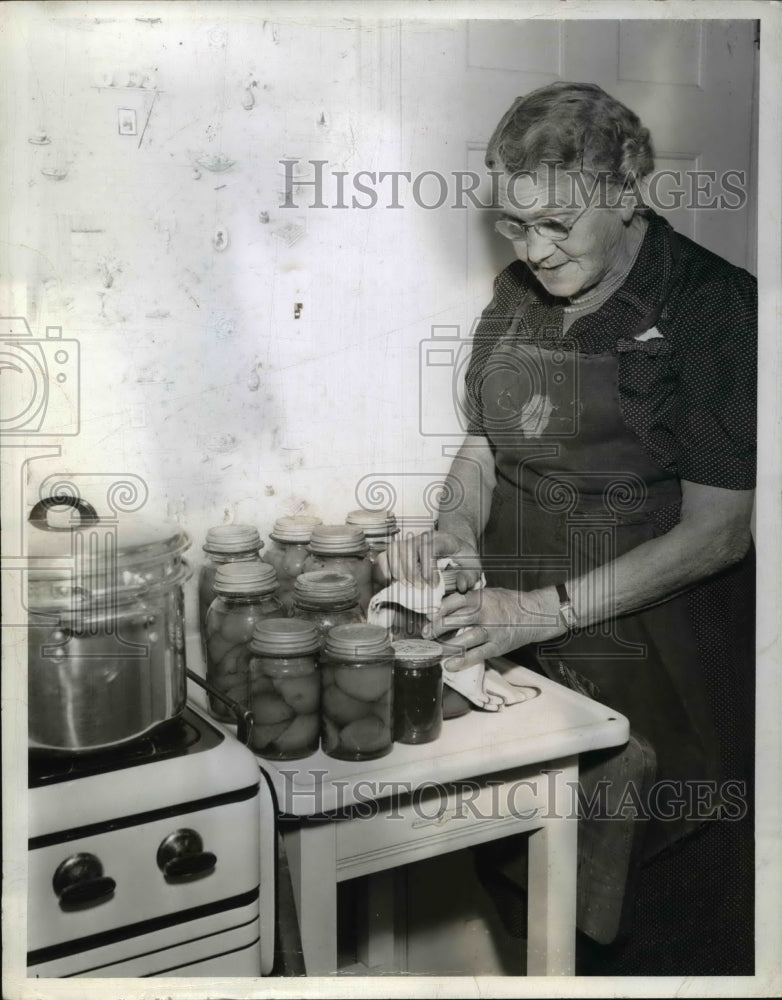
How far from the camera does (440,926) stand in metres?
1.05

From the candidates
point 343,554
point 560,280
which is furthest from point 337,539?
point 560,280

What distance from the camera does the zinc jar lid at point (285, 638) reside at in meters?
0.95

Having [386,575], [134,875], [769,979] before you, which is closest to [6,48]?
[386,575]

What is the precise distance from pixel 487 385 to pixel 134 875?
0.59 meters

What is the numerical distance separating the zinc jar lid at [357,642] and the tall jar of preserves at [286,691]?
0.06 ft

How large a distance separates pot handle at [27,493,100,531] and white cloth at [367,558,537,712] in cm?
30

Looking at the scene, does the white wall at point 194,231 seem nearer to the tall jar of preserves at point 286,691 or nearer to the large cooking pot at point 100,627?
the large cooking pot at point 100,627

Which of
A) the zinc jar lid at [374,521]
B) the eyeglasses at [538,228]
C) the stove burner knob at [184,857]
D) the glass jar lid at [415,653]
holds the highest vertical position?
the eyeglasses at [538,228]

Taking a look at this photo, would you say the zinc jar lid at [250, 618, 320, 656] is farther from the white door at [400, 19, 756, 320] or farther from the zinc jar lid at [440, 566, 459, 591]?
the white door at [400, 19, 756, 320]

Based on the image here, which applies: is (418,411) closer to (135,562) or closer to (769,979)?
(135,562)

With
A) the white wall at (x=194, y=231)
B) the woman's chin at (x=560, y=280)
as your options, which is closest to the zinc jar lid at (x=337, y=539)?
the white wall at (x=194, y=231)

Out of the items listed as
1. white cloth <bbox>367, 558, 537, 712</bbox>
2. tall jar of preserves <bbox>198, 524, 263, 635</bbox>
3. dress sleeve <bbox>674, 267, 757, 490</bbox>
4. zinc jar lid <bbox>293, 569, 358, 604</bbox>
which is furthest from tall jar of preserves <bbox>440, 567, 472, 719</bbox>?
dress sleeve <bbox>674, 267, 757, 490</bbox>

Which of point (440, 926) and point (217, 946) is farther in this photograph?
point (440, 926)

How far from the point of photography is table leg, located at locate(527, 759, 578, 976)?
103 centimetres
